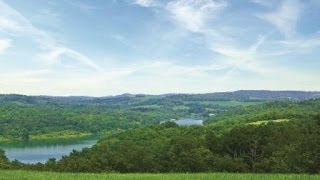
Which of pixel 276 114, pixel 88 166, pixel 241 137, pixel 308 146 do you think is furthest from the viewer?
pixel 276 114

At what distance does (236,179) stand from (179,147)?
3404cm

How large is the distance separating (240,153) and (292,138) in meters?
9.71

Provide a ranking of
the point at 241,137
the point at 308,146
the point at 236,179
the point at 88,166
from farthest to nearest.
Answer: the point at 241,137 → the point at 88,166 → the point at 308,146 → the point at 236,179

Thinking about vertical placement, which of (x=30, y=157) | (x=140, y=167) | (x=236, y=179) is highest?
(x=236, y=179)

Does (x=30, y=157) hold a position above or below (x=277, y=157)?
below

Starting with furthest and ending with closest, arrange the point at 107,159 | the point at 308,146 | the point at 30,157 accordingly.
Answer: the point at 30,157 < the point at 107,159 < the point at 308,146

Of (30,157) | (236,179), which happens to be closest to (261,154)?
(236,179)

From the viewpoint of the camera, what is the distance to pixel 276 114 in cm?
19475

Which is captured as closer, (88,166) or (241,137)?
(88,166)

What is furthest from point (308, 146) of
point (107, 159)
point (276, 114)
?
point (276, 114)

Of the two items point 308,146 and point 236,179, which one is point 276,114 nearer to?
point 308,146

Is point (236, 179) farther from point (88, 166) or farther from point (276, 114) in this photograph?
point (276, 114)

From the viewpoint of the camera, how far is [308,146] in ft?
150

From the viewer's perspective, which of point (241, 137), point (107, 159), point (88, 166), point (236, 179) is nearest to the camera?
point (236, 179)
